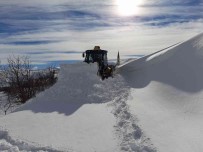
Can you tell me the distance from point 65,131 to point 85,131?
637 millimetres

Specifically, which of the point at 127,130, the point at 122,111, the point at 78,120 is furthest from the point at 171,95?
the point at 127,130

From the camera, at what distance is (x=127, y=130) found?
10.9 metres

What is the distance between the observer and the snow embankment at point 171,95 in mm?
10346

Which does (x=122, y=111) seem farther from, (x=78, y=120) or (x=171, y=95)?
(x=171, y=95)

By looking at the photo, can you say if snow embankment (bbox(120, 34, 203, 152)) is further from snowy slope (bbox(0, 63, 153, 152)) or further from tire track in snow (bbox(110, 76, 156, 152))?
snowy slope (bbox(0, 63, 153, 152))

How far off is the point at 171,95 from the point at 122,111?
283 centimetres

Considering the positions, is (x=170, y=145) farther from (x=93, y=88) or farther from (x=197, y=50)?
(x=197, y=50)

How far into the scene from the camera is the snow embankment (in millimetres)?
10346

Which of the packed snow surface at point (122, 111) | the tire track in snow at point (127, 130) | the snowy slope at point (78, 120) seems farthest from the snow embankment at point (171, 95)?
the snowy slope at point (78, 120)

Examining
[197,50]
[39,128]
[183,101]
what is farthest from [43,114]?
[197,50]

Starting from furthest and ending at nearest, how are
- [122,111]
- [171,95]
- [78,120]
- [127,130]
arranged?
[171,95]
[122,111]
[78,120]
[127,130]

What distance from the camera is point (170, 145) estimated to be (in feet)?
31.9

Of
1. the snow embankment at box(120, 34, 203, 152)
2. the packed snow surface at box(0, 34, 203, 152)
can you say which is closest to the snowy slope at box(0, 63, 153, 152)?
the packed snow surface at box(0, 34, 203, 152)

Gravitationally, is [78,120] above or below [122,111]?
below
